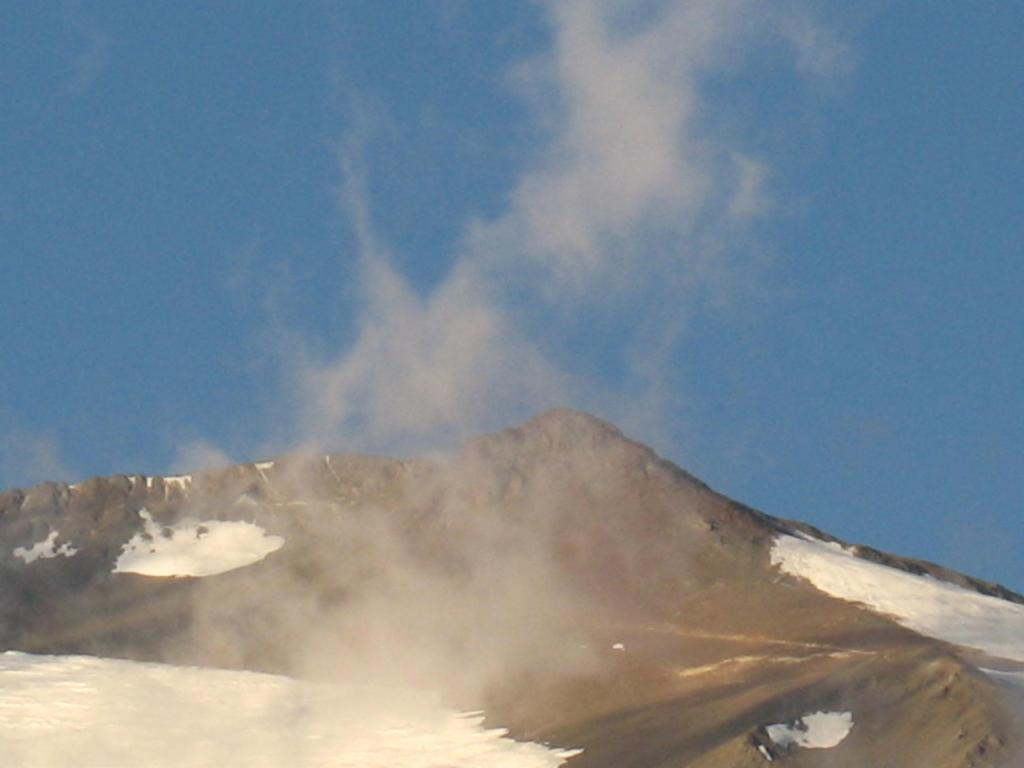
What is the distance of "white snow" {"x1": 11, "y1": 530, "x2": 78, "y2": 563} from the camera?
15050 centimetres

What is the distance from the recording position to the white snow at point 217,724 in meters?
118

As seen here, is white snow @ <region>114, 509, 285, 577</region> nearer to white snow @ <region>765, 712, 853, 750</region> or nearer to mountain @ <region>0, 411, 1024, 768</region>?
mountain @ <region>0, 411, 1024, 768</region>

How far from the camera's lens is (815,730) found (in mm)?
109875

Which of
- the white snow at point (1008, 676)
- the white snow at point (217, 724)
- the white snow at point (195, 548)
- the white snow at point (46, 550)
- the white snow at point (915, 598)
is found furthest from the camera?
the white snow at point (46, 550)

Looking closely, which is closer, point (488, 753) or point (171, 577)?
point (488, 753)

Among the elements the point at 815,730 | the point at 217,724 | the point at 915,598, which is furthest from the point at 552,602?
the point at 815,730

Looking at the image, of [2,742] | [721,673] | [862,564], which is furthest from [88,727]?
[862,564]

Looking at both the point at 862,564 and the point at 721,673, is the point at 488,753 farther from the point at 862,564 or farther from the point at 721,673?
the point at 862,564

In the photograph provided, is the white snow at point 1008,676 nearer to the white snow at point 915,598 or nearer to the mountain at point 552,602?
the mountain at point 552,602

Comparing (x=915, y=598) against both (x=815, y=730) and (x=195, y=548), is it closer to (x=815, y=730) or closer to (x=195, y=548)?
(x=815, y=730)

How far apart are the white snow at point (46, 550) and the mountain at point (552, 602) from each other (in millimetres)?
169

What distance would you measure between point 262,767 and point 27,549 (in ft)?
128

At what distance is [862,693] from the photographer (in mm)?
112188

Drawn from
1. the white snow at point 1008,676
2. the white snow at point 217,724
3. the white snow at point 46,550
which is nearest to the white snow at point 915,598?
the white snow at point 1008,676
